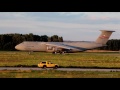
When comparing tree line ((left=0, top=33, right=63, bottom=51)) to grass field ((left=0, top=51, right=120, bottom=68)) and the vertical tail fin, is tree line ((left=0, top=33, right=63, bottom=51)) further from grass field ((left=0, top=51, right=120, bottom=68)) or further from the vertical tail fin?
grass field ((left=0, top=51, right=120, bottom=68))

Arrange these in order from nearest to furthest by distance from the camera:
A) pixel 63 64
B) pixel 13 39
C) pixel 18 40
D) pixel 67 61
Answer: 1. pixel 63 64
2. pixel 67 61
3. pixel 13 39
4. pixel 18 40

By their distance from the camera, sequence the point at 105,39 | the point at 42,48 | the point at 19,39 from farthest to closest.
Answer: the point at 19,39
the point at 105,39
the point at 42,48

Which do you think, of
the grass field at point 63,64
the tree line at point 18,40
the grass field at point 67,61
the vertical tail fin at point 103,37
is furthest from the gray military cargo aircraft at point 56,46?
the grass field at point 63,64

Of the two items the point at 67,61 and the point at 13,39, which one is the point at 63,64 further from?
the point at 13,39

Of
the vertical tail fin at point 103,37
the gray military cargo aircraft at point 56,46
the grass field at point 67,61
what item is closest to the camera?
the grass field at point 67,61

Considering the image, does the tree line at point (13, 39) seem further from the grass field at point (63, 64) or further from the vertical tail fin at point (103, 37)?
the grass field at point (63, 64)

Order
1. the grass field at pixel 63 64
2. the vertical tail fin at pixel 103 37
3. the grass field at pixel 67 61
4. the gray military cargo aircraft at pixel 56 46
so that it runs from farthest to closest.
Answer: the vertical tail fin at pixel 103 37 → the gray military cargo aircraft at pixel 56 46 → the grass field at pixel 67 61 → the grass field at pixel 63 64

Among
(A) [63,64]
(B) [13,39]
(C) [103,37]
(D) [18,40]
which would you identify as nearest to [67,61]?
(A) [63,64]

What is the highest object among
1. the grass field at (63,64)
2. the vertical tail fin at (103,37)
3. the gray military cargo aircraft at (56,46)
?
the vertical tail fin at (103,37)

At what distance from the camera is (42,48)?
57.3m
